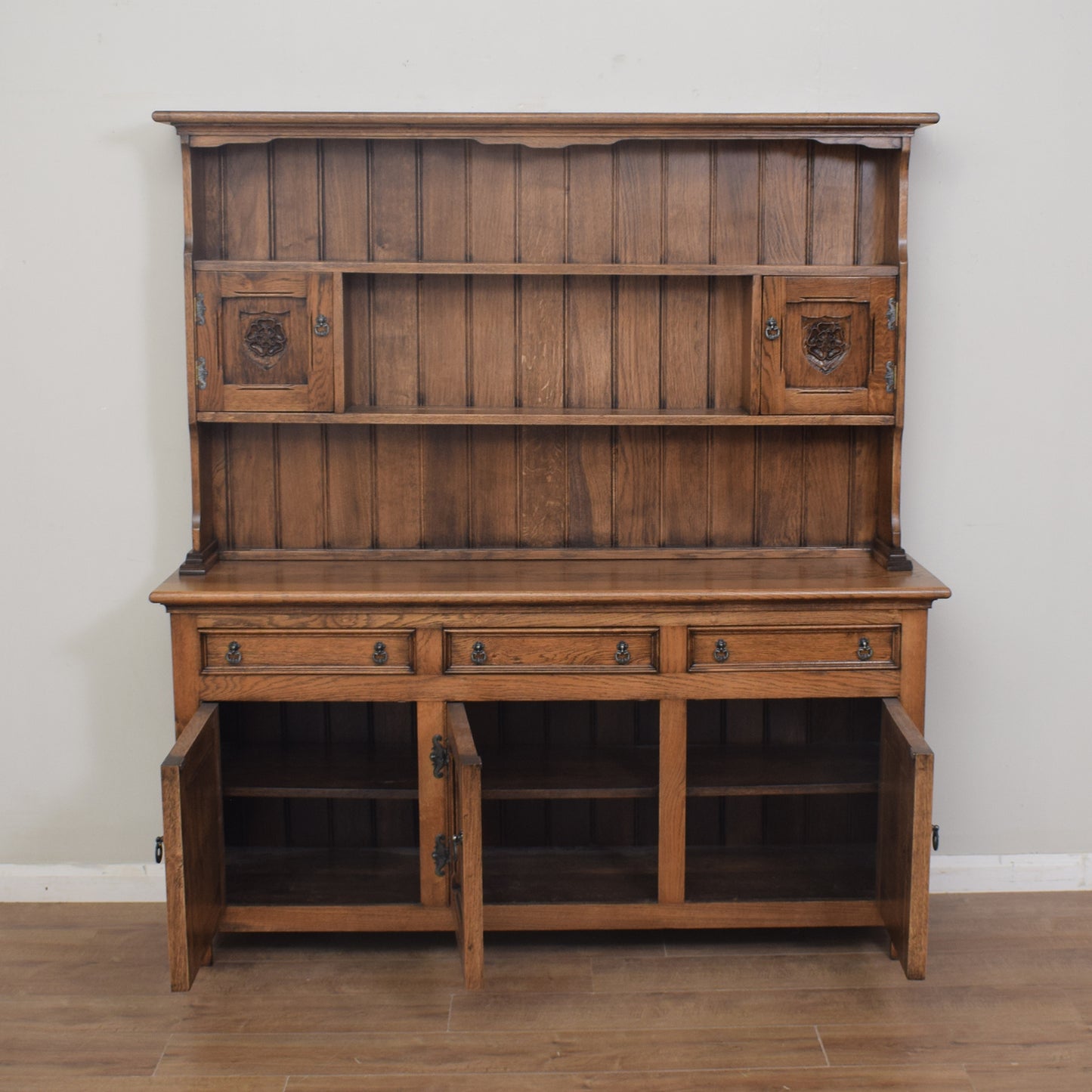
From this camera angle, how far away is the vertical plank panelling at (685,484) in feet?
11.6

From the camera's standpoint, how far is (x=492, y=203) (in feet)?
11.2

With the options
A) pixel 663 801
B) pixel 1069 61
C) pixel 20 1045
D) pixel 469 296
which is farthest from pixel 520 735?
pixel 1069 61

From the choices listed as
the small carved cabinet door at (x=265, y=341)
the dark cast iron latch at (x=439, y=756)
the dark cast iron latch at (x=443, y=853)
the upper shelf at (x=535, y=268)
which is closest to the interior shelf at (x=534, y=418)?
the small carved cabinet door at (x=265, y=341)

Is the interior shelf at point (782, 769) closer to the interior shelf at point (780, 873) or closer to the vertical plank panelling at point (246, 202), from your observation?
the interior shelf at point (780, 873)

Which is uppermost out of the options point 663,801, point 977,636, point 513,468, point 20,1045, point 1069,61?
point 1069,61

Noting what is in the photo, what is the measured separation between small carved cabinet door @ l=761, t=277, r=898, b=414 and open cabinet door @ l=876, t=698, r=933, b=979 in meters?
0.76

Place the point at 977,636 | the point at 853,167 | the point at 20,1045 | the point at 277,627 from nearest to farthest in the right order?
the point at 20,1045
the point at 277,627
the point at 853,167
the point at 977,636

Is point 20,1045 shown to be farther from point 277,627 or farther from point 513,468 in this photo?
point 513,468

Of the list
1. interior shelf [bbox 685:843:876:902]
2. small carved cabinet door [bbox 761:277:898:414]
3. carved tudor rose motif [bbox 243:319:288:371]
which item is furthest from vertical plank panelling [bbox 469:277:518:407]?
interior shelf [bbox 685:843:876:902]

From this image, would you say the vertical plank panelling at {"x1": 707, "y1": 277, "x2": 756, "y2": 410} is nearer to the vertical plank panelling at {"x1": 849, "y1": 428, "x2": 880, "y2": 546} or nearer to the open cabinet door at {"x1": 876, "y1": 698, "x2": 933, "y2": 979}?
the vertical plank panelling at {"x1": 849, "y1": 428, "x2": 880, "y2": 546}

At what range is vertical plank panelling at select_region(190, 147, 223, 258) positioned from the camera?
331 centimetres

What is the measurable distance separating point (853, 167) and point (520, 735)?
5.66 feet

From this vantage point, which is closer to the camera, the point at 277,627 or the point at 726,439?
the point at 277,627

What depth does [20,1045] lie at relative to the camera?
2922 millimetres
